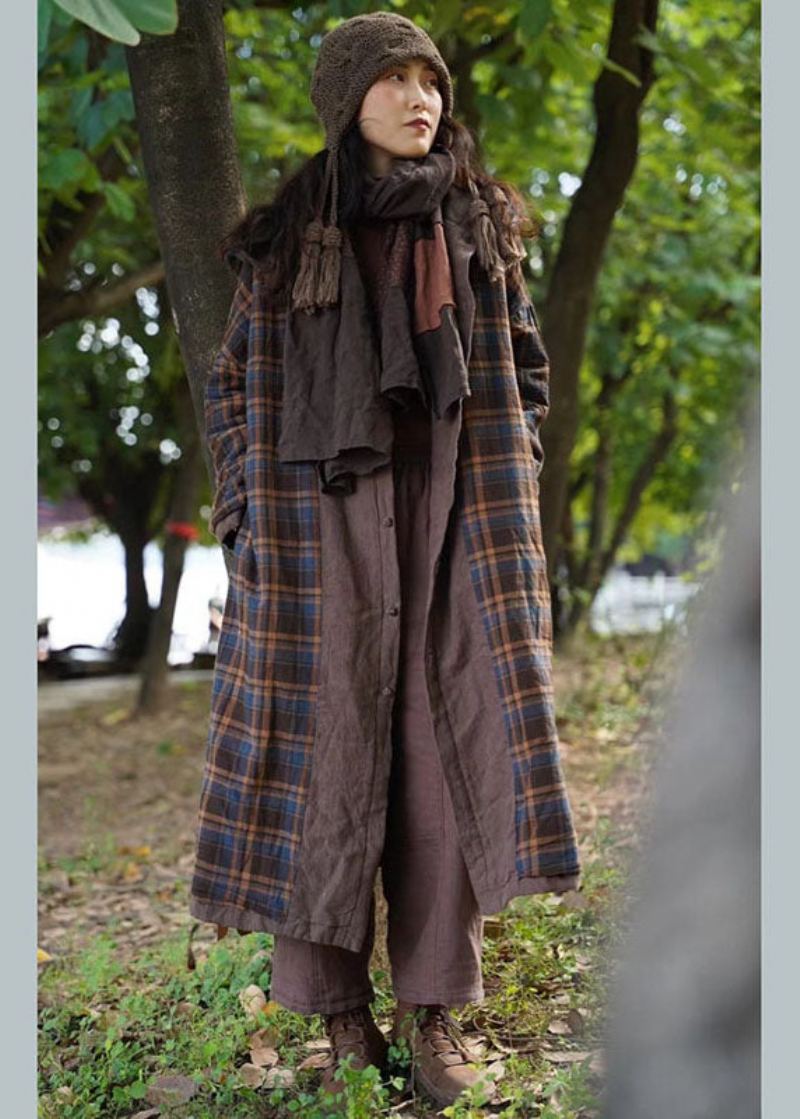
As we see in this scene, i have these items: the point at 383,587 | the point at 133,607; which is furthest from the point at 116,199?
the point at 133,607

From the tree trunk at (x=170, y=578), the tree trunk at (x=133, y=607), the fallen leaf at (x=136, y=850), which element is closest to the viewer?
the fallen leaf at (x=136, y=850)

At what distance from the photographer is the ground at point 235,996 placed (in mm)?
2092

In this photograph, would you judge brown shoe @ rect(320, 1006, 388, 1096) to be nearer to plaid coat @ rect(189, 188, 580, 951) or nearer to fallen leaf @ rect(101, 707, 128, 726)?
plaid coat @ rect(189, 188, 580, 951)

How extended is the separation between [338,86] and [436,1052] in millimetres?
1448

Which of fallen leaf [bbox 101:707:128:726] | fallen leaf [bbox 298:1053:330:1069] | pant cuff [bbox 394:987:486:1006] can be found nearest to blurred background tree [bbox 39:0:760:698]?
pant cuff [bbox 394:987:486:1006]

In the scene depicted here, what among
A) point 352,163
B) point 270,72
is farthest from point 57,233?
point 352,163

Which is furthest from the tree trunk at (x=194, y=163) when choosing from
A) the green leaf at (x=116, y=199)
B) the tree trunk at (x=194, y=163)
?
the green leaf at (x=116, y=199)

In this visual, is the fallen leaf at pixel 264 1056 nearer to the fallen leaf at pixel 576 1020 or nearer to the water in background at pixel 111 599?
the fallen leaf at pixel 576 1020

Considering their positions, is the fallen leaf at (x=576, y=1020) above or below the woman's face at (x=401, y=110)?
below

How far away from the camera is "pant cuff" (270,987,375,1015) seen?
207 centimetres

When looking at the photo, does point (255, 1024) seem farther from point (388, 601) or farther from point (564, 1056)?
point (388, 601)

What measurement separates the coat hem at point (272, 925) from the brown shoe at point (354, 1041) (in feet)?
0.45

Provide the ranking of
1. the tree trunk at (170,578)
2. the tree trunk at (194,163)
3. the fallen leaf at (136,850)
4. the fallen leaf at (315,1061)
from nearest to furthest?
the fallen leaf at (315,1061)
the tree trunk at (194,163)
the fallen leaf at (136,850)
the tree trunk at (170,578)

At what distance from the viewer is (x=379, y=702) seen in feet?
6.63
